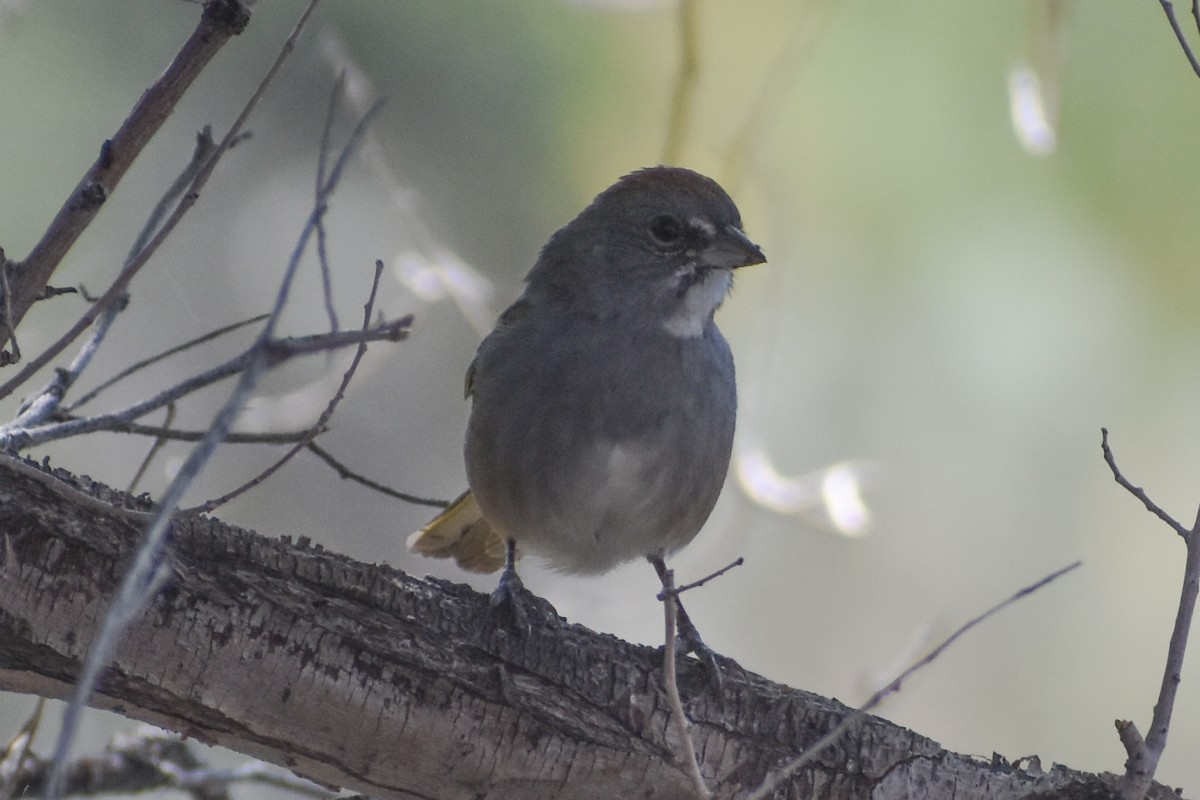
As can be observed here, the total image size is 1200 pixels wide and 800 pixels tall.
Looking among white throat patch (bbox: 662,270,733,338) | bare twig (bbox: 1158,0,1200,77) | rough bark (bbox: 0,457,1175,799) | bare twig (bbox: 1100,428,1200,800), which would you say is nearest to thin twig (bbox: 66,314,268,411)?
rough bark (bbox: 0,457,1175,799)

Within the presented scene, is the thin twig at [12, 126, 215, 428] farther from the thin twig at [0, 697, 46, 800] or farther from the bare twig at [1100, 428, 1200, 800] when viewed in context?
the bare twig at [1100, 428, 1200, 800]

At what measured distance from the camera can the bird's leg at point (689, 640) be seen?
3433mm

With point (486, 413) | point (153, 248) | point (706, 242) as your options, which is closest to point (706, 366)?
point (706, 242)

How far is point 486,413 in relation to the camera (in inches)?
167

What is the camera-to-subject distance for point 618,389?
13.4 ft

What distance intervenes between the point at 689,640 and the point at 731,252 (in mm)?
1212

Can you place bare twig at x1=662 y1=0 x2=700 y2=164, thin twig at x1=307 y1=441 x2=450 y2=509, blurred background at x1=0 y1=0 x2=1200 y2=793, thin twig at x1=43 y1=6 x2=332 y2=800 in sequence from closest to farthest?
1. thin twig at x1=43 y1=6 x2=332 y2=800
2. thin twig at x1=307 y1=441 x2=450 y2=509
3. bare twig at x1=662 y1=0 x2=700 y2=164
4. blurred background at x1=0 y1=0 x2=1200 y2=793

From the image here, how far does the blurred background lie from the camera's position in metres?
6.41

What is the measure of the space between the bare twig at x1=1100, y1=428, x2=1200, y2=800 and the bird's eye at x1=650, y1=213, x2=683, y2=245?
178cm

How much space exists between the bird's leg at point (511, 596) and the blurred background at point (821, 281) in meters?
1.59

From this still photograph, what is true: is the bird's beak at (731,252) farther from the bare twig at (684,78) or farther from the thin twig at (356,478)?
the thin twig at (356,478)

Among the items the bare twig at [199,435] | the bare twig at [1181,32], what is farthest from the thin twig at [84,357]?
the bare twig at [1181,32]

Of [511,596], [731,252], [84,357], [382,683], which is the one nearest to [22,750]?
[84,357]

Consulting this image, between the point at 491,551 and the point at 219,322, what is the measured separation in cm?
345
